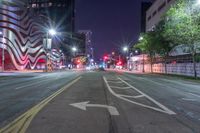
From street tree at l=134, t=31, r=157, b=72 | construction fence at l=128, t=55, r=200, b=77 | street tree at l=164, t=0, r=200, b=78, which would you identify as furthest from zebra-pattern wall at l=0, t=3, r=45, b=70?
street tree at l=164, t=0, r=200, b=78

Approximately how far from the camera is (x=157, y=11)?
344 feet

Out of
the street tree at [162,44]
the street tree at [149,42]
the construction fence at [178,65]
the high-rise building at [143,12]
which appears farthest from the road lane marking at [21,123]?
the high-rise building at [143,12]

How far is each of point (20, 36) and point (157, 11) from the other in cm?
4445

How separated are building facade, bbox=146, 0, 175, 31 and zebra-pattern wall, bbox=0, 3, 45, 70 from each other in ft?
138

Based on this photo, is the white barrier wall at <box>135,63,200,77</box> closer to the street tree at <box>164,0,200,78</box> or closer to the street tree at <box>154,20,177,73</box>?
the street tree at <box>154,20,177,73</box>

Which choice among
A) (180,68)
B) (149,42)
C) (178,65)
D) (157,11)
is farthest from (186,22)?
(157,11)

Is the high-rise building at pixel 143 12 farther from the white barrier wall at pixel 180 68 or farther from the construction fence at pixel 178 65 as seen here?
the white barrier wall at pixel 180 68

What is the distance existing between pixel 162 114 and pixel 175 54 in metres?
57.9

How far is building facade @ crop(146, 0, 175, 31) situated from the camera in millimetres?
91456

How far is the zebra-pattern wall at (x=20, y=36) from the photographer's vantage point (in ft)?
296

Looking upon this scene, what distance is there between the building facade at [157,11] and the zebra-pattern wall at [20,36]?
4202 cm

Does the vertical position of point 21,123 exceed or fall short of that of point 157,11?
it falls short

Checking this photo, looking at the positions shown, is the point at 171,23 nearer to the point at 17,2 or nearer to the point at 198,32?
the point at 198,32

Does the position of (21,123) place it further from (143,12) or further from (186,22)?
(143,12)
